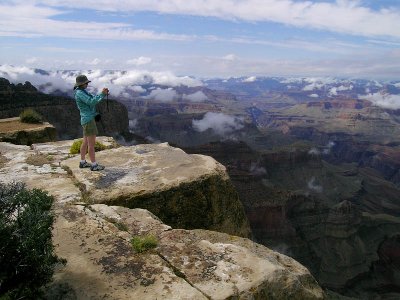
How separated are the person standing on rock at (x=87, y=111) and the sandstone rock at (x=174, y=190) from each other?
30cm

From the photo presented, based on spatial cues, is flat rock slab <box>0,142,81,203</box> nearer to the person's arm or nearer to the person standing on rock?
the person standing on rock

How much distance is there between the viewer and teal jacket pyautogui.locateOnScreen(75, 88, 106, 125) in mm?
10903

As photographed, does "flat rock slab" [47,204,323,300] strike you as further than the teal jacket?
No

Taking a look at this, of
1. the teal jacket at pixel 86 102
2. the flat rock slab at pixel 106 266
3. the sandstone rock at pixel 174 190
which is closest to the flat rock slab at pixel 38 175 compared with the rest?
the sandstone rock at pixel 174 190

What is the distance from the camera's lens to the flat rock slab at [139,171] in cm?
999

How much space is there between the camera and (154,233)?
7.82 m

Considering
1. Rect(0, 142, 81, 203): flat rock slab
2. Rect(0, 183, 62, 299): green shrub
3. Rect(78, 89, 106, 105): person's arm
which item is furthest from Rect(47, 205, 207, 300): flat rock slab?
Rect(78, 89, 106, 105): person's arm

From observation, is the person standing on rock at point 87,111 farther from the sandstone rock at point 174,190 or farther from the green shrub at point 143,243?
the green shrub at point 143,243

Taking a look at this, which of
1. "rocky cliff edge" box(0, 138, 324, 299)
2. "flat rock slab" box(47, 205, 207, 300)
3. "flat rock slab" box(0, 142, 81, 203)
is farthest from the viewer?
"flat rock slab" box(0, 142, 81, 203)

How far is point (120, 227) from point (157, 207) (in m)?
2.04

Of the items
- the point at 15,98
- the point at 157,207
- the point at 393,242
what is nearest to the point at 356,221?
the point at 393,242

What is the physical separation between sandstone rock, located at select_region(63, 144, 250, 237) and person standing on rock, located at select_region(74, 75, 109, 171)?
30cm

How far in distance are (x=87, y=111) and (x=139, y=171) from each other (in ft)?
7.60

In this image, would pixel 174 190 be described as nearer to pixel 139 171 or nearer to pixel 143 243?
pixel 139 171
